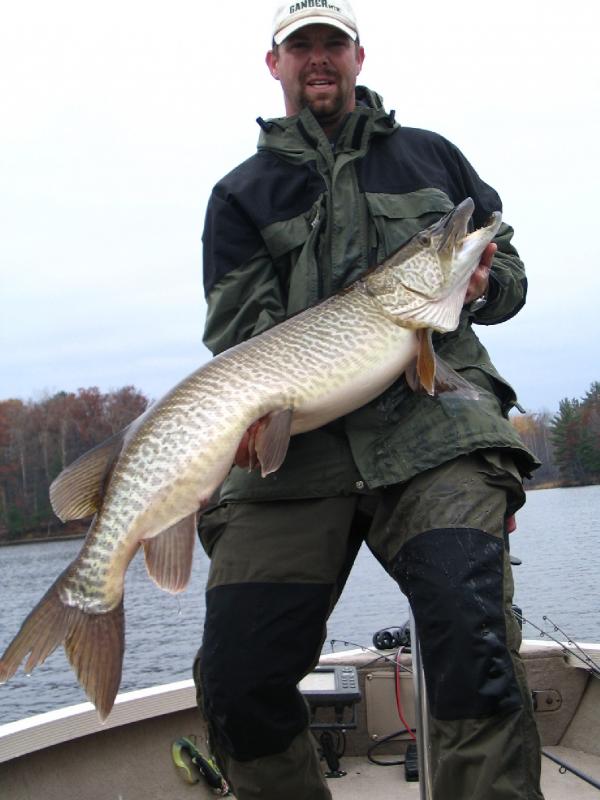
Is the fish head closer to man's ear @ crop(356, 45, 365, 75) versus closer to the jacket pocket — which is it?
the jacket pocket

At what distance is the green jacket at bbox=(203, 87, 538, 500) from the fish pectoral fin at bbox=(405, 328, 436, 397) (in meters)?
0.07

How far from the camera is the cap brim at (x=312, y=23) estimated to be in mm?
2988

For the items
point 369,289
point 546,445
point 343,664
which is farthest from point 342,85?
point 546,445

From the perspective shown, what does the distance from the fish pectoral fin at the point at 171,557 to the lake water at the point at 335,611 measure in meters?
7.16

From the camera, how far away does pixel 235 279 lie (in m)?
3.02

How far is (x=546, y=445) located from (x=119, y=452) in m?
58.7

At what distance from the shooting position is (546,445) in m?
58.7

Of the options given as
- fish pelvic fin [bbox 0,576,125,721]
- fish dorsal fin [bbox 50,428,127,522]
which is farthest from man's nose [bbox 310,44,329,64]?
fish pelvic fin [bbox 0,576,125,721]

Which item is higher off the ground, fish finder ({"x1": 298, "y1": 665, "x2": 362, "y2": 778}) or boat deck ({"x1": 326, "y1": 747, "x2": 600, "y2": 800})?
fish finder ({"x1": 298, "y1": 665, "x2": 362, "y2": 778})

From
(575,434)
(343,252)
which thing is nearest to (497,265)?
(343,252)

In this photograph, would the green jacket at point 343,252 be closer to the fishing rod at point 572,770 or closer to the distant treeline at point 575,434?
the fishing rod at point 572,770

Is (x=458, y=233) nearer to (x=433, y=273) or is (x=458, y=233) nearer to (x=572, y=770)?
(x=433, y=273)

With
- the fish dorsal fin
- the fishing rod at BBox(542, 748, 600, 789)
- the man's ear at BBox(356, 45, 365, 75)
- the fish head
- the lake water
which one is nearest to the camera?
the fish dorsal fin

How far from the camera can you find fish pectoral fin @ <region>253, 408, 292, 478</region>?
252 centimetres
